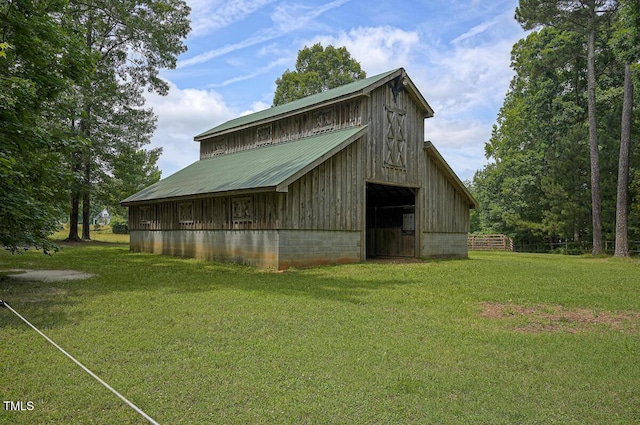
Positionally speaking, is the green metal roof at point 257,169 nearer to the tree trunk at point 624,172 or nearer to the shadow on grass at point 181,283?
the shadow on grass at point 181,283

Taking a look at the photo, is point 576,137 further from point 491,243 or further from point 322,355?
point 322,355

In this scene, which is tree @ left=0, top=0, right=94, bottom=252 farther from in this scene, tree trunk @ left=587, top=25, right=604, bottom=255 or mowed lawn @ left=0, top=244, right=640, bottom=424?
tree trunk @ left=587, top=25, right=604, bottom=255

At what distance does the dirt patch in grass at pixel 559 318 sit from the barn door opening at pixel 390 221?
13246 mm

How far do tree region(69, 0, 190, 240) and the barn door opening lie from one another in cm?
1674

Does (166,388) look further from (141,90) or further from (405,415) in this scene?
(141,90)

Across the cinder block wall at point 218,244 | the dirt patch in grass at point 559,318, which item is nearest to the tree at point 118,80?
the cinder block wall at point 218,244

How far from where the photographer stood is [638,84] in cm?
2227

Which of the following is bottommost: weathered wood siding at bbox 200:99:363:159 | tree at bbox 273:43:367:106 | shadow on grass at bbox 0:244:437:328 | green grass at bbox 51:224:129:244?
shadow on grass at bbox 0:244:437:328

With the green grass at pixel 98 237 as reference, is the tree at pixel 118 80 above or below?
above

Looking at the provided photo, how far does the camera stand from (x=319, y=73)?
52.4 meters

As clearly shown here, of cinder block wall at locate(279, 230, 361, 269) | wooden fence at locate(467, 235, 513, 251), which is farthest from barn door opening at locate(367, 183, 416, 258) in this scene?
wooden fence at locate(467, 235, 513, 251)

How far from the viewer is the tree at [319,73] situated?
5169 cm

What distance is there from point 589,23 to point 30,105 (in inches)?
1175

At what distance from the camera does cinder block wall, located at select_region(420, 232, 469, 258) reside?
2233cm
